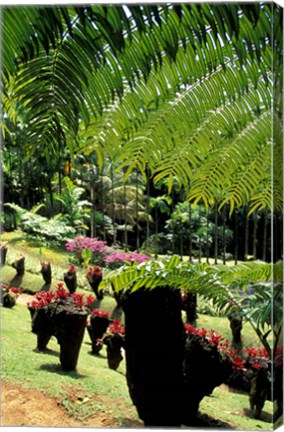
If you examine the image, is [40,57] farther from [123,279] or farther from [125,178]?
[123,279]

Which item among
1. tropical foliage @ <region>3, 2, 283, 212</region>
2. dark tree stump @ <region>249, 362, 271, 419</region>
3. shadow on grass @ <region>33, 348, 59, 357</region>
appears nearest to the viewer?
tropical foliage @ <region>3, 2, 283, 212</region>

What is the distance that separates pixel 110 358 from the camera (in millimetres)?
3297

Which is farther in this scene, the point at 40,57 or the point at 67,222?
the point at 67,222

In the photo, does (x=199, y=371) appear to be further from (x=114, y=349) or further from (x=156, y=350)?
(x=114, y=349)

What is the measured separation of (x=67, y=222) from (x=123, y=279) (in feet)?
1.33

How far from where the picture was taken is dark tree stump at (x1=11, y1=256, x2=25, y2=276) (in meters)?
3.34

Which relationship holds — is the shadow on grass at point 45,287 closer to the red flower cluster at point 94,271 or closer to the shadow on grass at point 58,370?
the red flower cluster at point 94,271

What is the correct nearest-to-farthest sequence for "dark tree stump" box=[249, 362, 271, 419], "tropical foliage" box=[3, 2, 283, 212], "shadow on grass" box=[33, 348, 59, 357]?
1. "tropical foliage" box=[3, 2, 283, 212]
2. "dark tree stump" box=[249, 362, 271, 419]
3. "shadow on grass" box=[33, 348, 59, 357]

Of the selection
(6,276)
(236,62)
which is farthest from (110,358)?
(236,62)

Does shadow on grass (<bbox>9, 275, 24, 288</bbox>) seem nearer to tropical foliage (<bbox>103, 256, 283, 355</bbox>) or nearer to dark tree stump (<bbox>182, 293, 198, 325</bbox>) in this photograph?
tropical foliage (<bbox>103, 256, 283, 355</bbox>)

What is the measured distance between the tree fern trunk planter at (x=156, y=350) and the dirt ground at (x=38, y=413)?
16 cm

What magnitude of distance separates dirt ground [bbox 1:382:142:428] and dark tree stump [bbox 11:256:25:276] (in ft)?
1.87

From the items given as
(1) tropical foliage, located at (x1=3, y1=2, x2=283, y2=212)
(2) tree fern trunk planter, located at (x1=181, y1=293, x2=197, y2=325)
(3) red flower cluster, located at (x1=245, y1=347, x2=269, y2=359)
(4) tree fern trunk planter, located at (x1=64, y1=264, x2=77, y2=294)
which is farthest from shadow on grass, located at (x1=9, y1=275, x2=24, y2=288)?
(3) red flower cluster, located at (x1=245, y1=347, x2=269, y2=359)

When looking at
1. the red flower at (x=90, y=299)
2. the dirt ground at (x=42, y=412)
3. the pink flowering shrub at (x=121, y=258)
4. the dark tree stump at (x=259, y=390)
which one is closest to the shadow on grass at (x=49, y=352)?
the dirt ground at (x=42, y=412)
